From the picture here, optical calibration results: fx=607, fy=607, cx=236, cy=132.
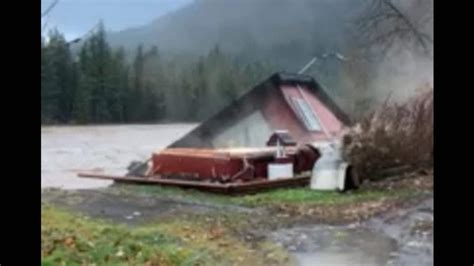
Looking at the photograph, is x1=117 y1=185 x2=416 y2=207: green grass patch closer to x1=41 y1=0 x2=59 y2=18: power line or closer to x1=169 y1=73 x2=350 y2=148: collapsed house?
x1=169 y1=73 x2=350 y2=148: collapsed house

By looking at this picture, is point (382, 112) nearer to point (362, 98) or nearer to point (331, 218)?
point (362, 98)

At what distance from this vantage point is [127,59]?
1828mm

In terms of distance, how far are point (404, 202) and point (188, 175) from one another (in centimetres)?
76

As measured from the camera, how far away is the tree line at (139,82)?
1768 millimetres

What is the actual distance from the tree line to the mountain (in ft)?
0.12

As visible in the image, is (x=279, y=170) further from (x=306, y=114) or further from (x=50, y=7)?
(x=50, y=7)

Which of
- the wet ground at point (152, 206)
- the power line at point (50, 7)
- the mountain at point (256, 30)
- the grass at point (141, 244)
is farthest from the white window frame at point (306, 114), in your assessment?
the power line at point (50, 7)

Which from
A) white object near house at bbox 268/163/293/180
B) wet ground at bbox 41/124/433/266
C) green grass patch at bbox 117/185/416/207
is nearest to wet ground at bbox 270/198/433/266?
wet ground at bbox 41/124/433/266

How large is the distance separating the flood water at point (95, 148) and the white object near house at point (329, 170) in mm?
480

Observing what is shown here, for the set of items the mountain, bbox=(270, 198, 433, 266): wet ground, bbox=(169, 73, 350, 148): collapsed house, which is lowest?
bbox=(270, 198, 433, 266): wet ground

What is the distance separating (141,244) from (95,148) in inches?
13.0

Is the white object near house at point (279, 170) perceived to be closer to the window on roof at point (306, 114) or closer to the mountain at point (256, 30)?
the window on roof at point (306, 114)

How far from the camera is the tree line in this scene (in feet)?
5.80
